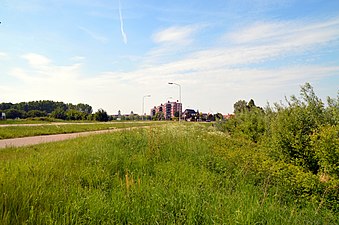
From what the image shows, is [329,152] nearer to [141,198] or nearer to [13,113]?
[141,198]

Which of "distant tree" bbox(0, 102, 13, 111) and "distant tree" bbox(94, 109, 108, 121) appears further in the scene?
"distant tree" bbox(0, 102, 13, 111)

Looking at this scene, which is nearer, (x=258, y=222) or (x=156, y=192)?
(x=258, y=222)

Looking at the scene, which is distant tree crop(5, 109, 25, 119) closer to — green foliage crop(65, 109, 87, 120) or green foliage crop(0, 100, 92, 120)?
green foliage crop(0, 100, 92, 120)

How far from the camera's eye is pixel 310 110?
5.46 meters

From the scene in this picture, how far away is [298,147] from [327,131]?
0.88m

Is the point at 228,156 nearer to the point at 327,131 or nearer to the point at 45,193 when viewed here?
the point at 327,131

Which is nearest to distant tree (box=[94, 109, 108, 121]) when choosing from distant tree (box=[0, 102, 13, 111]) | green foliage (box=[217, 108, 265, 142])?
green foliage (box=[217, 108, 265, 142])

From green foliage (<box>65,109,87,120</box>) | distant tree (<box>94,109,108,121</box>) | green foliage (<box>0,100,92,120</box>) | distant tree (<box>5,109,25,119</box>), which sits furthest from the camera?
distant tree (<box>5,109,25,119</box>)

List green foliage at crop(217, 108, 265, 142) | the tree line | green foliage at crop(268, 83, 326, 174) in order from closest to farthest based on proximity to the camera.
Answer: green foliage at crop(268, 83, 326, 174) < green foliage at crop(217, 108, 265, 142) < the tree line

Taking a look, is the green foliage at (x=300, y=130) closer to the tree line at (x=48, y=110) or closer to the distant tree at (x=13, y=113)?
the tree line at (x=48, y=110)


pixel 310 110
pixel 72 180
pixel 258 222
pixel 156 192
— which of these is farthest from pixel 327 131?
pixel 72 180

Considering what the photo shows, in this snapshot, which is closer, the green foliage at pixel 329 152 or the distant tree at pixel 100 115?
the green foliage at pixel 329 152

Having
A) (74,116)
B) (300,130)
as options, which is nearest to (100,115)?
(74,116)

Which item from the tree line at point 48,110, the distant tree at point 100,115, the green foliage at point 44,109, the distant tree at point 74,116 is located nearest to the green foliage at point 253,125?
the distant tree at point 100,115
